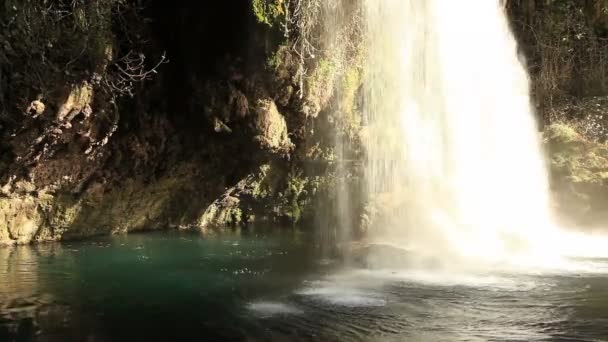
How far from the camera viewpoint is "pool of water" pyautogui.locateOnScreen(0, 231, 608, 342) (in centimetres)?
593

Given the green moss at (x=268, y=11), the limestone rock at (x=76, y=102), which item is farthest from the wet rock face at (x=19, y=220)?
the green moss at (x=268, y=11)

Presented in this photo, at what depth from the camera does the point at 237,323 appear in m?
6.28

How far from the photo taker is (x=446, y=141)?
1510 cm

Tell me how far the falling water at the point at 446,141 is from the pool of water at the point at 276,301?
3652mm

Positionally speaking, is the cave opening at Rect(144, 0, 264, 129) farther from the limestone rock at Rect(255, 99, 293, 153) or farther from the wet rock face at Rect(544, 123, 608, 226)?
the wet rock face at Rect(544, 123, 608, 226)

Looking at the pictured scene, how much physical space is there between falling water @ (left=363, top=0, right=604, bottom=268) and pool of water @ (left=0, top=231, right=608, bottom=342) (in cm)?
365

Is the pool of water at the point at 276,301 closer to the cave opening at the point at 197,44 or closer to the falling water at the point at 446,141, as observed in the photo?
the falling water at the point at 446,141

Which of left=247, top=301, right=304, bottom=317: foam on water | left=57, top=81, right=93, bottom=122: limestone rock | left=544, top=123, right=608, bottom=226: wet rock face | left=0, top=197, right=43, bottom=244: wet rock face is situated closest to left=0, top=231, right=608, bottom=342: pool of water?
left=247, top=301, right=304, bottom=317: foam on water

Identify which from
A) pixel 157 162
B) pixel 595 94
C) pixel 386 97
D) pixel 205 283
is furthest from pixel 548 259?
pixel 595 94

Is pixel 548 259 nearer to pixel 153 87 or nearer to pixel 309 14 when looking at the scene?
pixel 309 14

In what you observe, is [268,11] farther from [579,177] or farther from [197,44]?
[579,177]

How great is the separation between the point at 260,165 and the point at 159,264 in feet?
15.6

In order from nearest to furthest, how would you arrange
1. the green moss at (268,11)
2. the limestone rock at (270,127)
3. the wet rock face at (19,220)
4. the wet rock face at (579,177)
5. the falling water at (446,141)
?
1. the green moss at (268,11)
2. the wet rock face at (19,220)
3. the limestone rock at (270,127)
4. the falling water at (446,141)
5. the wet rock face at (579,177)

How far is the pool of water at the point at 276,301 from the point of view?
5930mm
